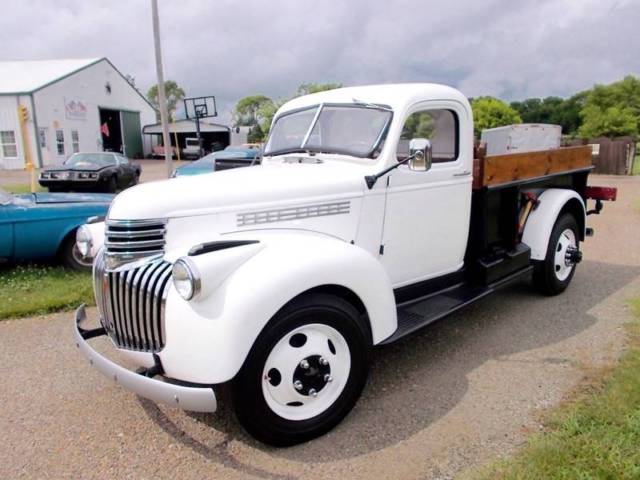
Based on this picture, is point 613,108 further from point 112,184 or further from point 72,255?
point 72,255

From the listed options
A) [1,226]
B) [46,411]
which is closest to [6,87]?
[1,226]

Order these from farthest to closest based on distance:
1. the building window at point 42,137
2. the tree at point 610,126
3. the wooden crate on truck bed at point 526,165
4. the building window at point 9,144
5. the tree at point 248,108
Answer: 1. the tree at point 248,108
2. the tree at point 610,126
3. the building window at point 42,137
4. the building window at point 9,144
5. the wooden crate on truck bed at point 526,165

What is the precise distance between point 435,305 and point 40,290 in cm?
419

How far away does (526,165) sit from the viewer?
4.81 metres

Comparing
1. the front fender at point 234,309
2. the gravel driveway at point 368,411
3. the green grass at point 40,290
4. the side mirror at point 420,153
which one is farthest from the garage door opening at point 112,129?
the front fender at point 234,309

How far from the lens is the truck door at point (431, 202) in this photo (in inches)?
147

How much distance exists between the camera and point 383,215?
362 centimetres

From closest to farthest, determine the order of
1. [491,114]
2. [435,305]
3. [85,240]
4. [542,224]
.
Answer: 1. [85,240]
2. [435,305]
3. [542,224]
4. [491,114]

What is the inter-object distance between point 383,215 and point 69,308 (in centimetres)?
345

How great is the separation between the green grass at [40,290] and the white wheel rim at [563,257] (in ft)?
15.6

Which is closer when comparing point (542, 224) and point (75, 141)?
point (542, 224)

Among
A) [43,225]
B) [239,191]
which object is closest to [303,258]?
[239,191]

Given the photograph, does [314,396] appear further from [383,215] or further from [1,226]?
[1,226]

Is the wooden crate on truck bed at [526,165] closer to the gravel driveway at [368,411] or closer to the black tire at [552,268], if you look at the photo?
the black tire at [552,268]
